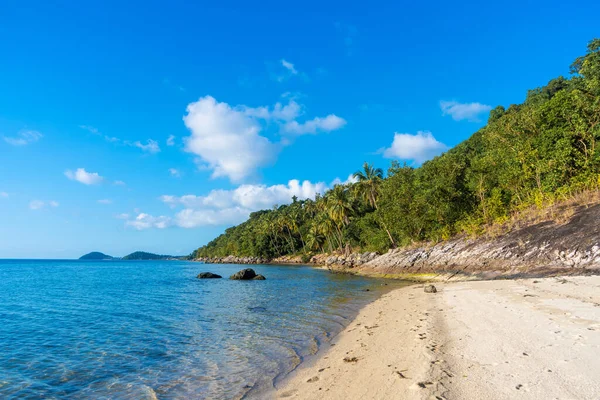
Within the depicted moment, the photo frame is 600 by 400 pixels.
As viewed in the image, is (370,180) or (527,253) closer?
(527,253)

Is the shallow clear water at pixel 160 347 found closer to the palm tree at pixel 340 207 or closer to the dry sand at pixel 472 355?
the dry sand at pixel 472 355

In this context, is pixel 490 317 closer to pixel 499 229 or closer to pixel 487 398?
pixel 487 398

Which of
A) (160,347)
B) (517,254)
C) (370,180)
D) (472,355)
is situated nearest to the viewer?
(472,355)

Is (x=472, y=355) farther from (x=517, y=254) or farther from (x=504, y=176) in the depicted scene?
(x=504, y=176)

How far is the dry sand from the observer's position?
222 inches

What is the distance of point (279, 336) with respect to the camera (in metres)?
13.2

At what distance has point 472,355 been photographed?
24.5 ft

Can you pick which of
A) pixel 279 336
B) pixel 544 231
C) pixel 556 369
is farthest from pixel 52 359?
pixel 544 231

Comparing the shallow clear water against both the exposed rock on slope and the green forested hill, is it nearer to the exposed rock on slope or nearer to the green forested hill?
the exposed rock on slope

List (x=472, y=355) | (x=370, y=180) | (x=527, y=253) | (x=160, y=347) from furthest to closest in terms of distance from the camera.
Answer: (x=370, y=180)
(x=527, y=253)
(x=160, y=347)
(x=472, y=355)

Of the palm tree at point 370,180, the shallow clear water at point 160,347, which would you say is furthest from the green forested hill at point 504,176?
the shallow clear water at point 160,347

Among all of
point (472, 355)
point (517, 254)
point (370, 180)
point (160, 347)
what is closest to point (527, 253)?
point (517, 254)

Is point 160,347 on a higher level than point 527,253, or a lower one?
lower

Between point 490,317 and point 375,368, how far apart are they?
19.4 ft
